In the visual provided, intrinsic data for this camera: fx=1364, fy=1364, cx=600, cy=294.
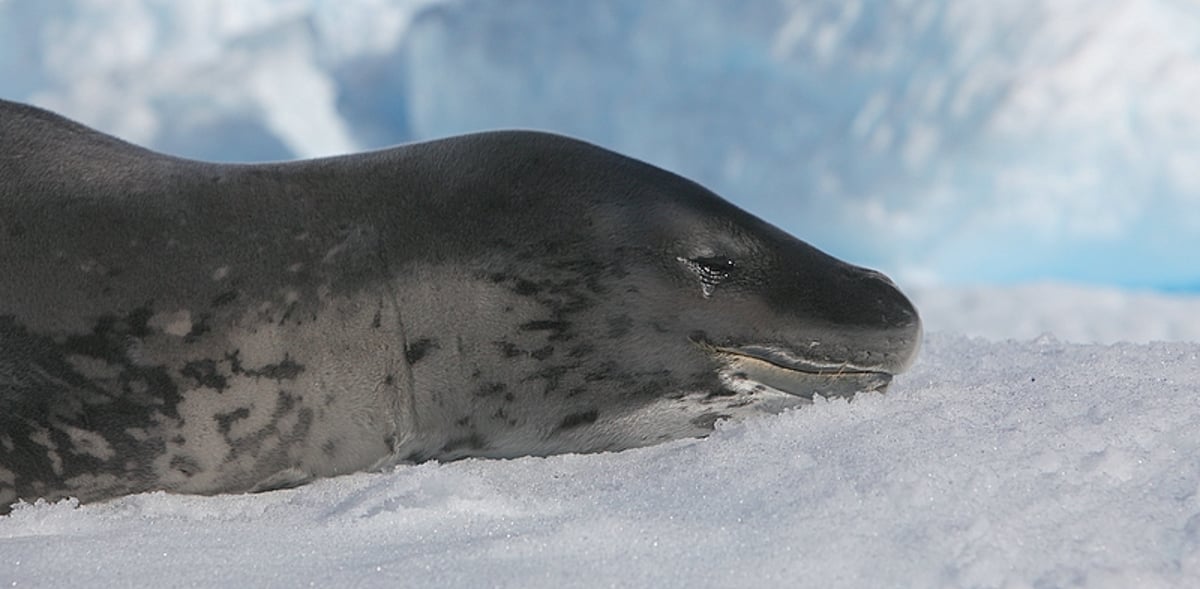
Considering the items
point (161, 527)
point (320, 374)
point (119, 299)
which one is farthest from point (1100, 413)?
point (119, 299)

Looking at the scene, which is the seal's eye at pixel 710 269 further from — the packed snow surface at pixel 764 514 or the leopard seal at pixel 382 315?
the packed snow surface at pixel 764 514

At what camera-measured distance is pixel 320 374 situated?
2758 mm

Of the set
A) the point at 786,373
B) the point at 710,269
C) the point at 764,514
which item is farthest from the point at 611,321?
the point at 764,514

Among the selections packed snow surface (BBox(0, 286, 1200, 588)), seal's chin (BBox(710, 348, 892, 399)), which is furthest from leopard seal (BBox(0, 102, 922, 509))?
packed snow surface (BBox(0, 286, 1200, 588))

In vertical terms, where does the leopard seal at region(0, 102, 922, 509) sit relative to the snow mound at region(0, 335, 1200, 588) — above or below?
above

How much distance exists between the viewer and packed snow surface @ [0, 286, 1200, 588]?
191 cm

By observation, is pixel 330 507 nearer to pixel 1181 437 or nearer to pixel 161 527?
pixel 161 527

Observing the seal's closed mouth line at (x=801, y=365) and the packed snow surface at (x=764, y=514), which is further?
the seal's closed mouth line at (x=801, y=365)

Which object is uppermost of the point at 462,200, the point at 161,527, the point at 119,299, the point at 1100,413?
the point at 462,200

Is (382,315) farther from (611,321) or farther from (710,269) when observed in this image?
(710,269)

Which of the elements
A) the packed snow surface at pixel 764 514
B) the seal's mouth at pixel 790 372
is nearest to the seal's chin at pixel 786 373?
the seal's mouth at pixel 790 372

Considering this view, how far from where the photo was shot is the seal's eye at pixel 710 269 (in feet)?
9.42

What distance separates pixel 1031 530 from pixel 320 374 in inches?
56.5

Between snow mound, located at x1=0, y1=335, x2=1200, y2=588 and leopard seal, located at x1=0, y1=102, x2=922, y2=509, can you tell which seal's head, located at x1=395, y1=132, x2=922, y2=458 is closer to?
leopard seal, located at x1=0, y1=102, x2=922, y2=509
